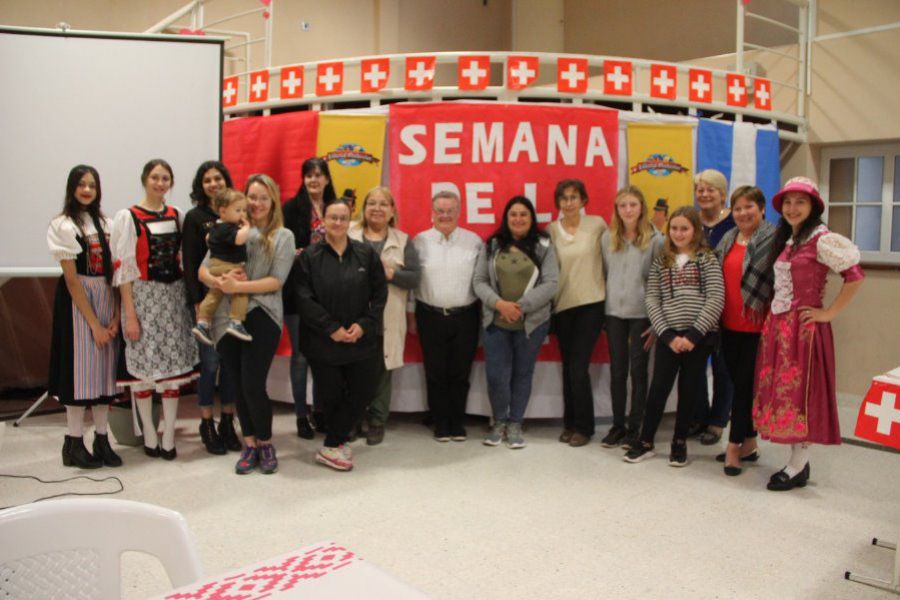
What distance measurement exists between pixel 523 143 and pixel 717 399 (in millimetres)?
1856

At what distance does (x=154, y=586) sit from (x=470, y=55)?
323 centimetres

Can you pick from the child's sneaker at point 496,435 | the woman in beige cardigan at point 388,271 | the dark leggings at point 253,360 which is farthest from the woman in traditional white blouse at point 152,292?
the child's sneaker at point 496,435

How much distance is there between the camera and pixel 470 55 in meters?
4.34

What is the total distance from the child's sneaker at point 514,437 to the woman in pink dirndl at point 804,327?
128cm

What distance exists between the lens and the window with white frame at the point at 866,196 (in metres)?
5.34

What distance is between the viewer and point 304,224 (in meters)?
4.14

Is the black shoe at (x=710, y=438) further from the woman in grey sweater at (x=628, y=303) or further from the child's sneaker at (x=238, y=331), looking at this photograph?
the child's sneaker at (x=238, y=331)

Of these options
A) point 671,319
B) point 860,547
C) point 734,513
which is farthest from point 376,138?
point 860,547

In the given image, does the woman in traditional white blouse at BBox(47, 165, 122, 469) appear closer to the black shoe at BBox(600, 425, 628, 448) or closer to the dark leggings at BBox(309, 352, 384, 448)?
the dark leggings at BBox(309, 352, 384, 448)

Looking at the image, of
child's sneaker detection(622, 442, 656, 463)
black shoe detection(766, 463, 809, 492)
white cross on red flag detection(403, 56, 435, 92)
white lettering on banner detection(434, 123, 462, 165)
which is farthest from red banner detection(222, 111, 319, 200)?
black shoe detection(766, 463, 809, 492)

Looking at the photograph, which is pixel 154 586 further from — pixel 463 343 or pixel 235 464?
pixel 463 343

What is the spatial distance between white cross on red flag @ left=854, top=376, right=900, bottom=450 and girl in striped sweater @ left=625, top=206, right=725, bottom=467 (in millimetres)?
1155

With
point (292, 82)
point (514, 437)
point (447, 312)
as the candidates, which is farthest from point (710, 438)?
point (292, 82)

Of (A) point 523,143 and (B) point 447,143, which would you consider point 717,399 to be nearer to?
(A) point 523,143
